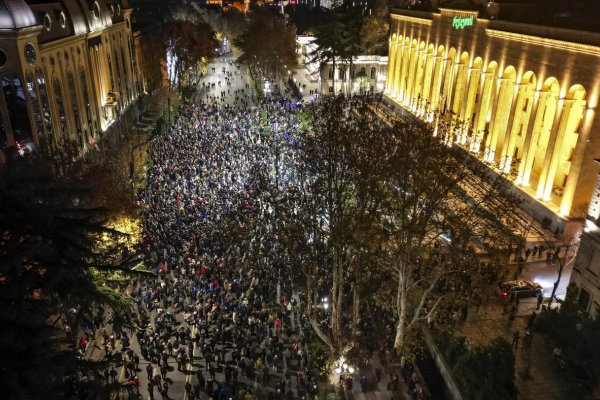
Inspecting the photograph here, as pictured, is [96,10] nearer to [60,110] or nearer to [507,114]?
[60,110]

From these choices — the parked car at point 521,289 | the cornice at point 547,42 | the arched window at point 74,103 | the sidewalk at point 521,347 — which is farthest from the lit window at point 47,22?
the parked car at point 521,289

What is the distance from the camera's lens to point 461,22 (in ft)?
115

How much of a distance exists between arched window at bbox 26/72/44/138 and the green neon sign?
2810cm

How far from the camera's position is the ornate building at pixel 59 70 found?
2656 cm

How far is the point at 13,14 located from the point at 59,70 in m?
6.14

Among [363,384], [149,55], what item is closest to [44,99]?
[363,384]

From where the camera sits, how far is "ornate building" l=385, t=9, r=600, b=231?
24250 mm

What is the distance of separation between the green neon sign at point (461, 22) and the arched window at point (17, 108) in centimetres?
2856

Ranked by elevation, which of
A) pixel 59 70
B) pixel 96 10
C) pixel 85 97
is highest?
pixel 96 10

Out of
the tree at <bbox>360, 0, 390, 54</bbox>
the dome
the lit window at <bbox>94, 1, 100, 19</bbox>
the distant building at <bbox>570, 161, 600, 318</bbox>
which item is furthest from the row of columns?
the lit window at <bbox>94, 1, 100, 19</bbox>

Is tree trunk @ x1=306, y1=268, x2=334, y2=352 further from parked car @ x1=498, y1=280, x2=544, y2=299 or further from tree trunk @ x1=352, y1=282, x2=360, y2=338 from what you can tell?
parked car @ x1=498, y1=280, x2=544, y2=299

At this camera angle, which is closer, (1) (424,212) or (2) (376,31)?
(1) (424,212)

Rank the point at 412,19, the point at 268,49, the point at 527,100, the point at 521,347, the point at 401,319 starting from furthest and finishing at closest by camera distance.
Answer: the point at 268,49 → the point at 412,19 → the point at 527,100 → the point at 521,347 → the point at 401,319

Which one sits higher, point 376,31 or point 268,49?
point 376,31
